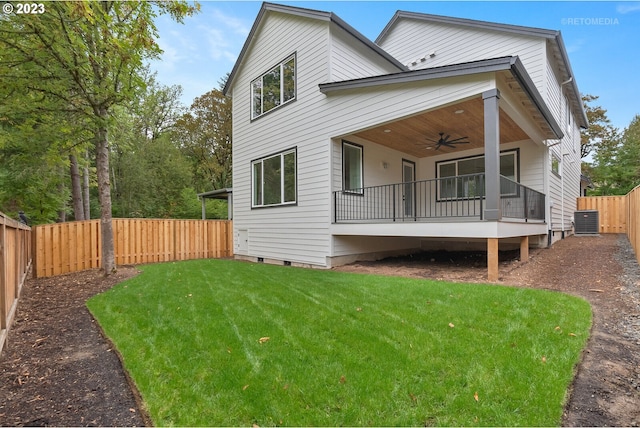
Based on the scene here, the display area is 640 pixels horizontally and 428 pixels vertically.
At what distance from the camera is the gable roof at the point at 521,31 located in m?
9.04

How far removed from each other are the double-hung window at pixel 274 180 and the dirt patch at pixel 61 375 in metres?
5.81

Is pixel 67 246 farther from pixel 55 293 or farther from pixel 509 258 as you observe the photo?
pixel 509 258

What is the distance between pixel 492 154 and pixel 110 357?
20.7 feet

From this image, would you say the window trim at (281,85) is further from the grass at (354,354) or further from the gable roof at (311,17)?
the grass at (354,354)

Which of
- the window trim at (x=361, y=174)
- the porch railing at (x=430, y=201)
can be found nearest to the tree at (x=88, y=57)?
the window trim at (x=361, y=174)

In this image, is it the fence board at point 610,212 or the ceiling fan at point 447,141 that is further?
the fence board at point 610,212

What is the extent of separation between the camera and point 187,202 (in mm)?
21969

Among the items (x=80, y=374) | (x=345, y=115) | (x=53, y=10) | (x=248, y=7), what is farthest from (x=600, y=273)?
(x=248, y=7)

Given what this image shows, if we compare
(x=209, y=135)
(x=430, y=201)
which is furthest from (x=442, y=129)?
(x=209, y=135)

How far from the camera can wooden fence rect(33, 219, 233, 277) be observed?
8.48 meters

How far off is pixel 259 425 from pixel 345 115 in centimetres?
712

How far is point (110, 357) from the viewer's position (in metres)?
3.29

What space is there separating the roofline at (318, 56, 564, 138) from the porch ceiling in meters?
0.64

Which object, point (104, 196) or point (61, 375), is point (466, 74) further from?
point (104, 196)
